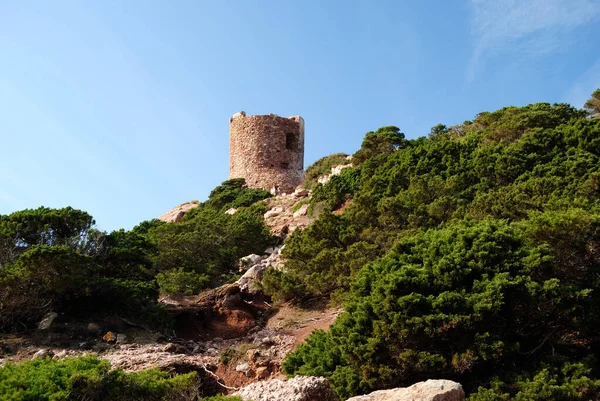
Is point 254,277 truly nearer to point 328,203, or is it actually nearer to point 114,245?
point 114,245

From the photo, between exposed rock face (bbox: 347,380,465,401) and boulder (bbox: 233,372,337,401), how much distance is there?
62cm

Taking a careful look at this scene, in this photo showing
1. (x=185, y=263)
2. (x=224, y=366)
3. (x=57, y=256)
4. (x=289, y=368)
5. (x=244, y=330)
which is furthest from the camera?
(x=185, y=263)

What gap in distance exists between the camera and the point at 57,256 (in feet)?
33.5

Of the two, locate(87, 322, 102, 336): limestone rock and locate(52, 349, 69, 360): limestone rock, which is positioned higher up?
locate(87, 322, 102, 336): limestone rock

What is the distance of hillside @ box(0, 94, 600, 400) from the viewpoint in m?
6.42

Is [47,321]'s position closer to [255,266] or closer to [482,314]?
[255,266]

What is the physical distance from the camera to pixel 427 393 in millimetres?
5031

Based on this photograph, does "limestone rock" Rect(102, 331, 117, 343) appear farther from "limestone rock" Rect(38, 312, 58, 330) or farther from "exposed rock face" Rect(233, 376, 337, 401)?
"exposed rock face" Rect(233, 376, 337, 401)

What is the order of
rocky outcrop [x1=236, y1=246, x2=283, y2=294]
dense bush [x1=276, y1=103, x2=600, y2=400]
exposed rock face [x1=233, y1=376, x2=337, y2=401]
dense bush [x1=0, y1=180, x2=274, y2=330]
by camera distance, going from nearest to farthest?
exposed rock face [x1=233, y1=376, x2=337, y2=401] → dense bush [x1=276, y1=103, x2=600, y2=400] → dense bush [x1=0, y1=180, x2=274, y2=330] → rocky outcrop [x1=236, y1=246, x2=283, y2=294]

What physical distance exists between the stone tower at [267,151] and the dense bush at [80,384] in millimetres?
20139

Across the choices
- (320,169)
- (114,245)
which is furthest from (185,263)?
(320,169)

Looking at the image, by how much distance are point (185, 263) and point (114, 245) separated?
7.28 feet

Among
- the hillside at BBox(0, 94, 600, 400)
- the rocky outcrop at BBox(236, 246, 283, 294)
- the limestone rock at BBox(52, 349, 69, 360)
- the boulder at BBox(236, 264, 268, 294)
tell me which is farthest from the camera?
the rocky outcrop at BBox(236, 246, 283, 294)

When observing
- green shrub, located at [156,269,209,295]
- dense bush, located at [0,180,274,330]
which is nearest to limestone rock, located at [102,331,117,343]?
dense bush, located at [0,180,274,330]
